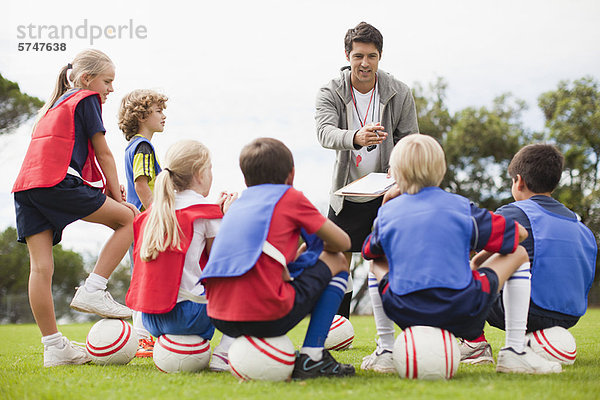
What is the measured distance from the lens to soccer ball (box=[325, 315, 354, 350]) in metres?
4.84

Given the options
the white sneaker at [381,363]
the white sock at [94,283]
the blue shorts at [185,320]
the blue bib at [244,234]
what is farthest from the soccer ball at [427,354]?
the white sock at [94,283]

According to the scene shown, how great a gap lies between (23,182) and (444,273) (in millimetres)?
2936

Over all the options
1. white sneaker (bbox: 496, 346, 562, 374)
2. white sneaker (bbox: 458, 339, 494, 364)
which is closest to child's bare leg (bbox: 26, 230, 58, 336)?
white sneaker (bbox: 458, 339, 494, 364)

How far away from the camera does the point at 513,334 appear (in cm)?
353

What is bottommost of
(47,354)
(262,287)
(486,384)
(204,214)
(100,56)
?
(47,354)

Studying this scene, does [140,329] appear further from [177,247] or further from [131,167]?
[177,247]

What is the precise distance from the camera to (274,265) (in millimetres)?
3191

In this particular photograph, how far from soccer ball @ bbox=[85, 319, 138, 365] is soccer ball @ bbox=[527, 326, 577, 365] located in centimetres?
280

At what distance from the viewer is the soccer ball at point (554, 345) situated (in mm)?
3758

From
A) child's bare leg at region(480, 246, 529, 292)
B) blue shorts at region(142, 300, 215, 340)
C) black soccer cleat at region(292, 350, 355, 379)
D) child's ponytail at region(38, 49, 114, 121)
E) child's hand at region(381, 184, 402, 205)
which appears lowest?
black soccer cleat at region(292, 350, 355, 379)

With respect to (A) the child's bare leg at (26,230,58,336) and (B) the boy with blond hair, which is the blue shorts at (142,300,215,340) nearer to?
(A) the child's bare leg at (26,230,58,336)

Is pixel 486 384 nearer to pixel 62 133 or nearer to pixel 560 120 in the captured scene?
pixel 62 133

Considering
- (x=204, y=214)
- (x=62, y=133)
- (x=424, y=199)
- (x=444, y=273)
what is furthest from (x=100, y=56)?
(x=444, y=273)

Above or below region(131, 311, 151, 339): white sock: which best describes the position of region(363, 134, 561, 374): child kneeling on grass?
above
